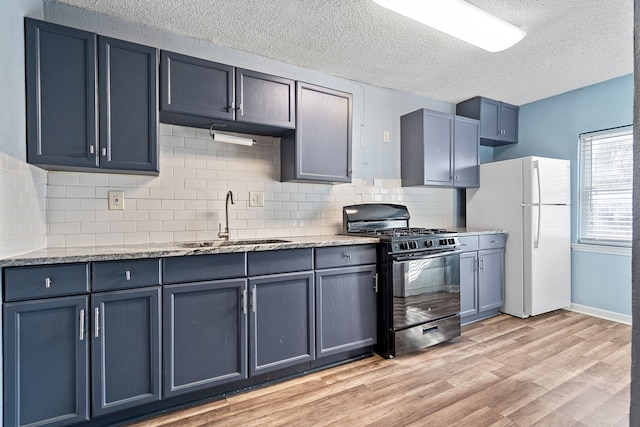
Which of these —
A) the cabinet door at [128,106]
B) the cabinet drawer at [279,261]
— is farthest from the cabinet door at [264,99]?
the cabinet drawer at [279,261]

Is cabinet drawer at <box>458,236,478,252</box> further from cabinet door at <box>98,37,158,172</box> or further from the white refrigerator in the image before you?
cabinet door at <box>98,37,158,172</box>

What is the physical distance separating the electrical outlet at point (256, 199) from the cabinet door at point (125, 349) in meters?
1.12

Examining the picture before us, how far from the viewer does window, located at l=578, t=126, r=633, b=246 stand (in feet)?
10.8

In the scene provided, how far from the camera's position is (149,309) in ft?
5.92

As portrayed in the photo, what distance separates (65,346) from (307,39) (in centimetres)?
248

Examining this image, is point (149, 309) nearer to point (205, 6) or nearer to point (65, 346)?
point (65, 346)

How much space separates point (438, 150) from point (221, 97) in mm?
2282

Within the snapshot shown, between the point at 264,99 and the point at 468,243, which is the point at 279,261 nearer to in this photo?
the point at 264,99

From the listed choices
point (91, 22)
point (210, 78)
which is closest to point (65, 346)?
point (210, 78)

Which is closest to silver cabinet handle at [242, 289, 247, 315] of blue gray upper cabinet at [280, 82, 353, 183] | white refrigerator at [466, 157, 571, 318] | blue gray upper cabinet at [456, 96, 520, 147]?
blue gray upper cabinet at [280, 82, 353, 183]

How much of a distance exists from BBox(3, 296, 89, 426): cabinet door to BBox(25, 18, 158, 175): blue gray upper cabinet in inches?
32.7

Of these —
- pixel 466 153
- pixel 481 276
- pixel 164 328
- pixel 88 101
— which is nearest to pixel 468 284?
pixel 481 276

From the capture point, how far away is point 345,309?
243 centimetres

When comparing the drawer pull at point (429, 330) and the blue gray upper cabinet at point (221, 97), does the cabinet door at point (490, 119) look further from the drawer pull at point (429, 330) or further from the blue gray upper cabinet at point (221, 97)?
the blue gray upper cabinet at point (221, 97)
